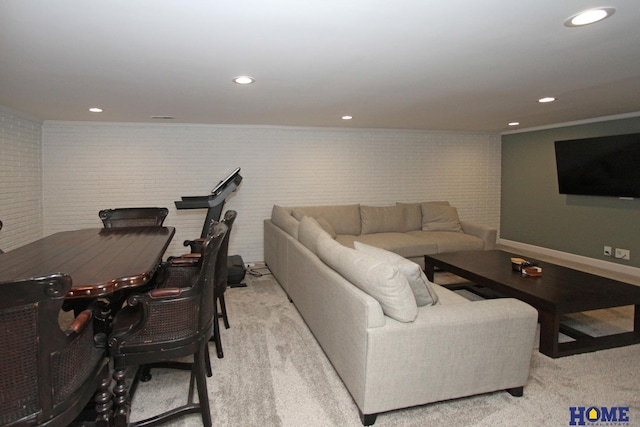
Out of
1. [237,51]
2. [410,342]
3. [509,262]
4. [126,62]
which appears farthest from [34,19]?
[509,262]

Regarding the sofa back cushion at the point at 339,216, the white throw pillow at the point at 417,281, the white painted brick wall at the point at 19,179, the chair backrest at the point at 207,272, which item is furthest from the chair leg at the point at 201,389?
the white painted brick wall at the point at 19,179

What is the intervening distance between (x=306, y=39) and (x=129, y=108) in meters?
2.75

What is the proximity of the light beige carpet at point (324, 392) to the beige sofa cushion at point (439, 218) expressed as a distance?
2765mm

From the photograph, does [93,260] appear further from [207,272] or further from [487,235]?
[487,235]

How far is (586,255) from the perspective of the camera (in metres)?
5.23

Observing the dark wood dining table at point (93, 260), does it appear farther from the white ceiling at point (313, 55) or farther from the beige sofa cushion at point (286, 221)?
the beige sofa cushion at point (286, 221)

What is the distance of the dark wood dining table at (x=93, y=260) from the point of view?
1.66m

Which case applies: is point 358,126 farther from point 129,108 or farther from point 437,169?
point 129,108

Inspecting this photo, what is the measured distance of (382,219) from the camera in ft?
17.5

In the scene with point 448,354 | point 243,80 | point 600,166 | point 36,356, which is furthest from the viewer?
point 600,166

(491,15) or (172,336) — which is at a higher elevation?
(491,15)

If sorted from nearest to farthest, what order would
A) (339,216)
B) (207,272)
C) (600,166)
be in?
(207,272)
(600,166)
(339,216)

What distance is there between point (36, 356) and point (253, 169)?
4.43 metres

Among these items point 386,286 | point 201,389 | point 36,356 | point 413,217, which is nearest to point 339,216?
point 413,217
